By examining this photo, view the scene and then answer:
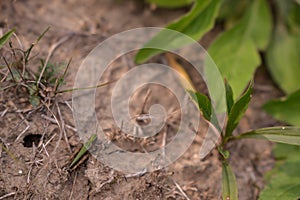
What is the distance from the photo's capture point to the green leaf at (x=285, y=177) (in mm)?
1905

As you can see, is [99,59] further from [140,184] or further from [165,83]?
[140,184]

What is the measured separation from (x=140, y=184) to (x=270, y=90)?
1156 mm

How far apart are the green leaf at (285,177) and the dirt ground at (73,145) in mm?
78

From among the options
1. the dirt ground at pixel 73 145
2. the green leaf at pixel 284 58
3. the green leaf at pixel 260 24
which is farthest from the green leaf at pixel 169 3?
the green leaf at pixel 284 58

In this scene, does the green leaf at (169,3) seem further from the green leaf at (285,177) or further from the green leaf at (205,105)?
the green leaf at (285,177)

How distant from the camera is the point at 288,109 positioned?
2270 millimetres

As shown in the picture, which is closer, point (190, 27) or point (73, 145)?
point (73, 145)

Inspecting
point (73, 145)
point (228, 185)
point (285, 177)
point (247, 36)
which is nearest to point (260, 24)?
point (247, 36)

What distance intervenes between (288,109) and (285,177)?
421mm

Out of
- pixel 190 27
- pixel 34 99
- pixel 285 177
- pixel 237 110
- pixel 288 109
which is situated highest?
pixel 190 27

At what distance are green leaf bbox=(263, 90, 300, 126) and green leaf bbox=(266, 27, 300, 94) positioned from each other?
24 cm

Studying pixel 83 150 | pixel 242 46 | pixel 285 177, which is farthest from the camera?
pixel 242 46

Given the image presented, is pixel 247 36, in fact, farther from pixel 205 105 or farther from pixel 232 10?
pixel 205 105

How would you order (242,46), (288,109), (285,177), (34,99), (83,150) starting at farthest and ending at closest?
(242,46), (288,109), (285,177), (34,99), (83,150)
